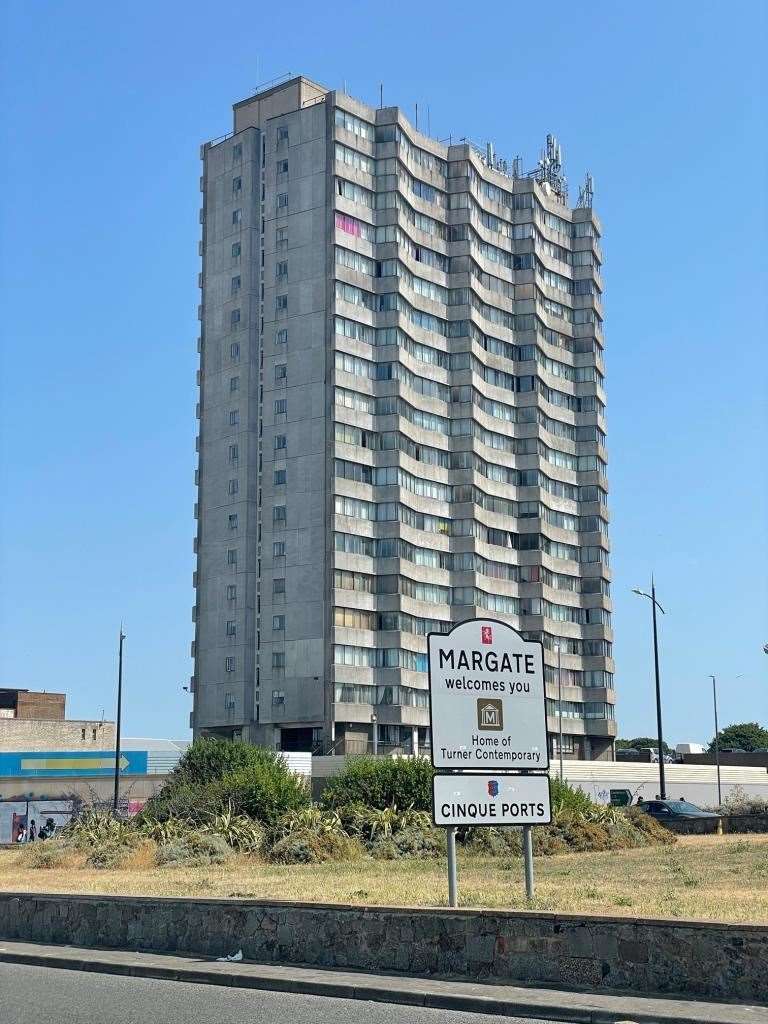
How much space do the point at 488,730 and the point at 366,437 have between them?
87.2 metres

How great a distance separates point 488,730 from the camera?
19.4 metres

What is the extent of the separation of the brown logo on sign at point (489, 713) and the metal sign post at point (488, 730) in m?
0.01

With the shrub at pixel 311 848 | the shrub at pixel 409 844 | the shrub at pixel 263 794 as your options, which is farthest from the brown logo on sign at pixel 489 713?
the shrub at pixel 263 794

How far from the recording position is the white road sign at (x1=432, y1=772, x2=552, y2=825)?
18609mm

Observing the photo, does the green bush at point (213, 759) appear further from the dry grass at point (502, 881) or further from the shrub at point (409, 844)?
the shrub at point (409, 844)

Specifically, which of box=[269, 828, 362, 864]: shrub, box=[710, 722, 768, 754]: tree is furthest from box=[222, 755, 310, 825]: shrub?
box=[710, 722, 768, 754]: tree

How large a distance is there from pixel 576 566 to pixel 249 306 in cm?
4090

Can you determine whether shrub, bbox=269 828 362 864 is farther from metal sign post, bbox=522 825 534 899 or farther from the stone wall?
metal sign post, bbox=522 825 534 899

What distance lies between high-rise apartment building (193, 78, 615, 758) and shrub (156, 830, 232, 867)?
191 feet

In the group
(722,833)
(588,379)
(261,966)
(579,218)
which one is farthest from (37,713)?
(261,966)

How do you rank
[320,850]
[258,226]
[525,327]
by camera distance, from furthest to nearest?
1. [525,327]
2. [258,226]
3. [320,850]

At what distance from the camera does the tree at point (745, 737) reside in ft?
598

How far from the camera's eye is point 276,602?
103 metres

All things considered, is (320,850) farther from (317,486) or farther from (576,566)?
(576,566)
